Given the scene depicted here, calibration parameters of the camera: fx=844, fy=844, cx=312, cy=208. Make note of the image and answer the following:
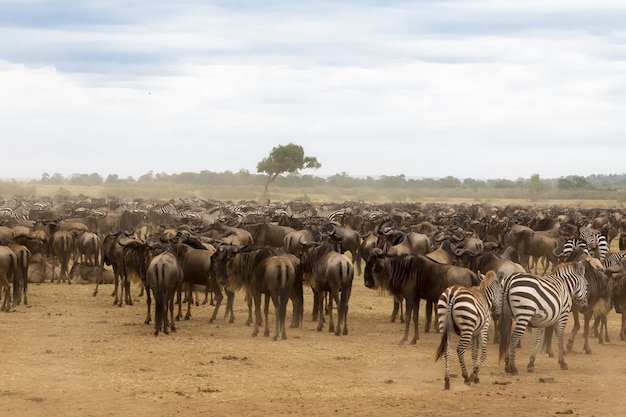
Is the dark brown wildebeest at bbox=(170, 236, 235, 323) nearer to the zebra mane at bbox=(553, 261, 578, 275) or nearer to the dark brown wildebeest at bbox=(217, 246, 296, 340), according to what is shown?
the dark brown wildebeest at bbox=(217, 246, 296, 340)

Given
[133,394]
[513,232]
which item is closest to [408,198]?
[513,232]

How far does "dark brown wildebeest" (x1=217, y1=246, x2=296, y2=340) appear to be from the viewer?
15297 millimetres

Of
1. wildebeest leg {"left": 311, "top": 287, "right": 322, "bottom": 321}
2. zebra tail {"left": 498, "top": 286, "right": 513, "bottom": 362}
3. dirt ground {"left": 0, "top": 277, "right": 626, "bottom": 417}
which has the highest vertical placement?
zebra tail {"left": 498, "top": 286, "right": 513, "bottom": 362}

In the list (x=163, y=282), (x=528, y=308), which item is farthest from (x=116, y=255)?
(x=528, y=308)

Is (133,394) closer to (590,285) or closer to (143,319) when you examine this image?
(143,319)

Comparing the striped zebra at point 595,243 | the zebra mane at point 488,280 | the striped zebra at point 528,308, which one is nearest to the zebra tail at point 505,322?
the striped zebra at point 528,308

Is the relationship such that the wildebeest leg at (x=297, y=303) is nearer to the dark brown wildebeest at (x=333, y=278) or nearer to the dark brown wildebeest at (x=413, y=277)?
the dark brown wildebeest at (x=333, y=278)

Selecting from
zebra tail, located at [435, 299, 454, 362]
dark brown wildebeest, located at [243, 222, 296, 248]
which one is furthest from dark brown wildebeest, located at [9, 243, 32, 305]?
zebra tail, located at [435, 299, 454, 362]

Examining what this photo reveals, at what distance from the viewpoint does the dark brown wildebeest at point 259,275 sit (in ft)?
50.2

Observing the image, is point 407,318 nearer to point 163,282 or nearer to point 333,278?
point 333,278

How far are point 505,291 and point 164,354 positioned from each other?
554cm

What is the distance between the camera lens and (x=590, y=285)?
1441cm

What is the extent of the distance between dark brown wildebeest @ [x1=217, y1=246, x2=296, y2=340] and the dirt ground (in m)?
0.58

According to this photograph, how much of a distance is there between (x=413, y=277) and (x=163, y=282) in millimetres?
4574
